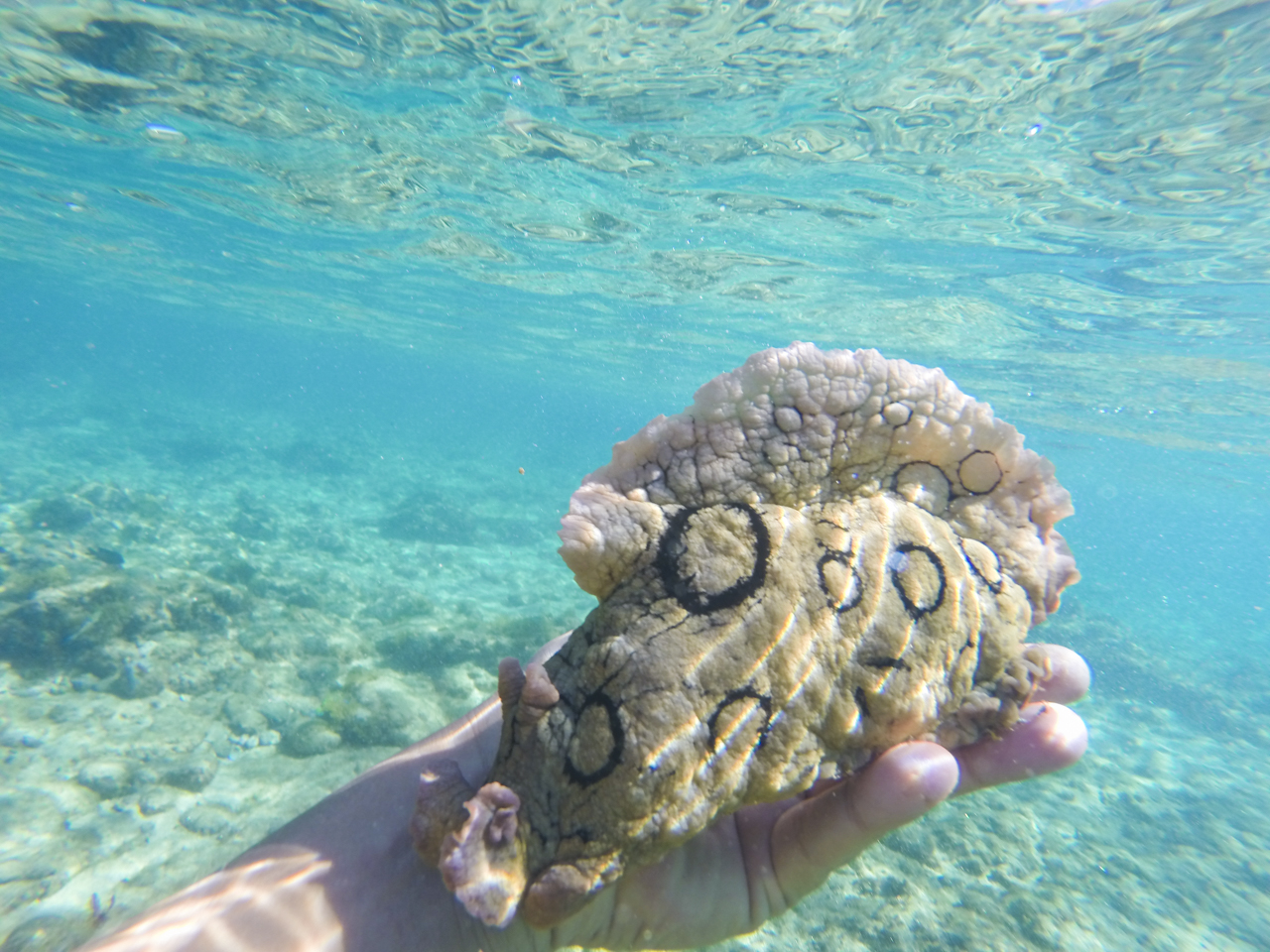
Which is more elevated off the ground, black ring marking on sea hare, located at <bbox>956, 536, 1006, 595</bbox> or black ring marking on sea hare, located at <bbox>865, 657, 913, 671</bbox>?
black ring marking on sea hare, located at <bbox>956, 536, 1006, 595</bbox>

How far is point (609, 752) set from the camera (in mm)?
1592

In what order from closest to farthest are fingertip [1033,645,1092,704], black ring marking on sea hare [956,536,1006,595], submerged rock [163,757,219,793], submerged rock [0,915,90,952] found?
black ring marking on sea hare [956,536,1006,595], fingertip [1033,645,1092,704], submerged rock [0,915,90,952], submerged rock [163,757,219,793]

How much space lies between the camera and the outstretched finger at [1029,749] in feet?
6.24

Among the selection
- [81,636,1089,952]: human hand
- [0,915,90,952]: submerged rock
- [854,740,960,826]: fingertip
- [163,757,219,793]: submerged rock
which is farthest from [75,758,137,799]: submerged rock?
[854,740,960,826]: fingertip

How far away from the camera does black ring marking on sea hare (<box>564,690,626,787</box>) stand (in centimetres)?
159

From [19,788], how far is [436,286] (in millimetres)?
23135

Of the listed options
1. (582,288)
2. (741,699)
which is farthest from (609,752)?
(582,288)

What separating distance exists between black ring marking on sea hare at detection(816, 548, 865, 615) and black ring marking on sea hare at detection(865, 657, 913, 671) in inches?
6.5

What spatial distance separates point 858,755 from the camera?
1.82 m

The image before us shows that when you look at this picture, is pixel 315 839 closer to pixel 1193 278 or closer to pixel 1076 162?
pixel 1076 162

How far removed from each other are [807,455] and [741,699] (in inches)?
30.0

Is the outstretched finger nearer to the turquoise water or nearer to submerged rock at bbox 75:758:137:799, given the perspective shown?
the turquoise water

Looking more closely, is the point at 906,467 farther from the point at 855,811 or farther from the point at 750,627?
the point at 855,811

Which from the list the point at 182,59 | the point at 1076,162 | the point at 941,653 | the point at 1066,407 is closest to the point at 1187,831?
the point at 1076,162
